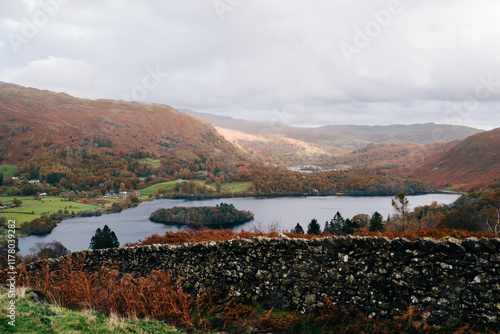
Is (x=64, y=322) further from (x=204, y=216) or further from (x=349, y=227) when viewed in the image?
(x=204, y=216)

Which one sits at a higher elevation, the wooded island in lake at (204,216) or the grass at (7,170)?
the grass at (7,170)

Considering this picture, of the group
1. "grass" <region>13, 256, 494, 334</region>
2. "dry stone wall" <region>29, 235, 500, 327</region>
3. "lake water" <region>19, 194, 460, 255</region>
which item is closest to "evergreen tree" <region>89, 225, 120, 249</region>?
"lake water" <region>19, 194, 460, 255</region>

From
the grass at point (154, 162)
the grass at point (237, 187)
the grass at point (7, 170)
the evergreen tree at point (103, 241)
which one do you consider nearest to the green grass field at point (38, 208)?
the grass at point (7, 170)

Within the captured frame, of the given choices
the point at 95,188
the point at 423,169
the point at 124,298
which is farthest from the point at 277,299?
the point at 423,169

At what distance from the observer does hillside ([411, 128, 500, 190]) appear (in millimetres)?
129125

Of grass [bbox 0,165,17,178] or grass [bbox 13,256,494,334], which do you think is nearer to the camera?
grass [bbox 13,256,494,334]

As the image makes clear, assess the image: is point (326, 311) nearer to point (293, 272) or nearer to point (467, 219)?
point (293, 272)

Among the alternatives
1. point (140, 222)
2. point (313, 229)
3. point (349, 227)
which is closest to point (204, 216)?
point (140, 222)

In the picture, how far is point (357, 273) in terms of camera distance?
5934 millimetres

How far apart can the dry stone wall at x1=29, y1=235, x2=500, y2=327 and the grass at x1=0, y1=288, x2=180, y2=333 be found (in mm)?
1945

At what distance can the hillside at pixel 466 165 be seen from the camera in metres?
129

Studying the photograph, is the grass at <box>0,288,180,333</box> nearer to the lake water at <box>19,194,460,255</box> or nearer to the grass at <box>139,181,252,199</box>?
the lake water at <box>19,194,460,255</box>

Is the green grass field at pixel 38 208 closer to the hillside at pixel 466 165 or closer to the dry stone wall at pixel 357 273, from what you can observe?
the dry stone wall at pixel 357 273

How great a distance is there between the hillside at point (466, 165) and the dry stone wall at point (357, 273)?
13974 cm
